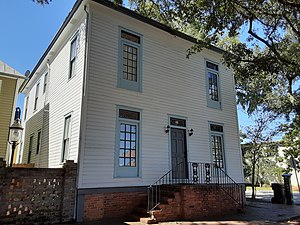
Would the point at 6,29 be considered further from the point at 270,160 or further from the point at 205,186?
the point at 270,160

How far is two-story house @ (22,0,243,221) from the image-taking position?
8.33 metres

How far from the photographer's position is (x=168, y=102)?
10648 millimetres

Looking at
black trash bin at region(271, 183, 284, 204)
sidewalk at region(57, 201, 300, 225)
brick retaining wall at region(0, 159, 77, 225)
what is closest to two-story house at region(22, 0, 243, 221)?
brick retaining wall at region(0, 159, 77, 225)

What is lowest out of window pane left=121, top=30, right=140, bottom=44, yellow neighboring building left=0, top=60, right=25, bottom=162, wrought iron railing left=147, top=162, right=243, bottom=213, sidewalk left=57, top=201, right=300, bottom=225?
sidewalk left=57, top=201, right=300, bottom=225

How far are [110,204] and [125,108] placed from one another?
3.47 metres

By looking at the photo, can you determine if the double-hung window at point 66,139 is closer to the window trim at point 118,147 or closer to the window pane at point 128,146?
the window trim at point 118,147

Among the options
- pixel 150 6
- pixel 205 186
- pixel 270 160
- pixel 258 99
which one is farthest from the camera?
pixel 270 160

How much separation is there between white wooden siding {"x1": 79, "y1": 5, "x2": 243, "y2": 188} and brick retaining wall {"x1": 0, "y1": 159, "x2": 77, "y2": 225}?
548 mm

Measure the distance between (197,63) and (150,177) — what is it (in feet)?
21.0

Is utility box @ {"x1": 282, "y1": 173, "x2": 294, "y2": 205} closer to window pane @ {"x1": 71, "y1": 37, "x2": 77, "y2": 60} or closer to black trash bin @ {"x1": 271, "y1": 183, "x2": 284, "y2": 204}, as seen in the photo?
black trash bin @ {"x1": 271, "y1": 183, "x2": 284, "y2": 204}

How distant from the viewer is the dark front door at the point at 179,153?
1030cm

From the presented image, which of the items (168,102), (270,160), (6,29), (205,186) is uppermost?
(6,29)

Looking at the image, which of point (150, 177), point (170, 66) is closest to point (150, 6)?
point (170, 66)

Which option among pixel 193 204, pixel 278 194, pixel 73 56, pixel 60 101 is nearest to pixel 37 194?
pixel 60 101
